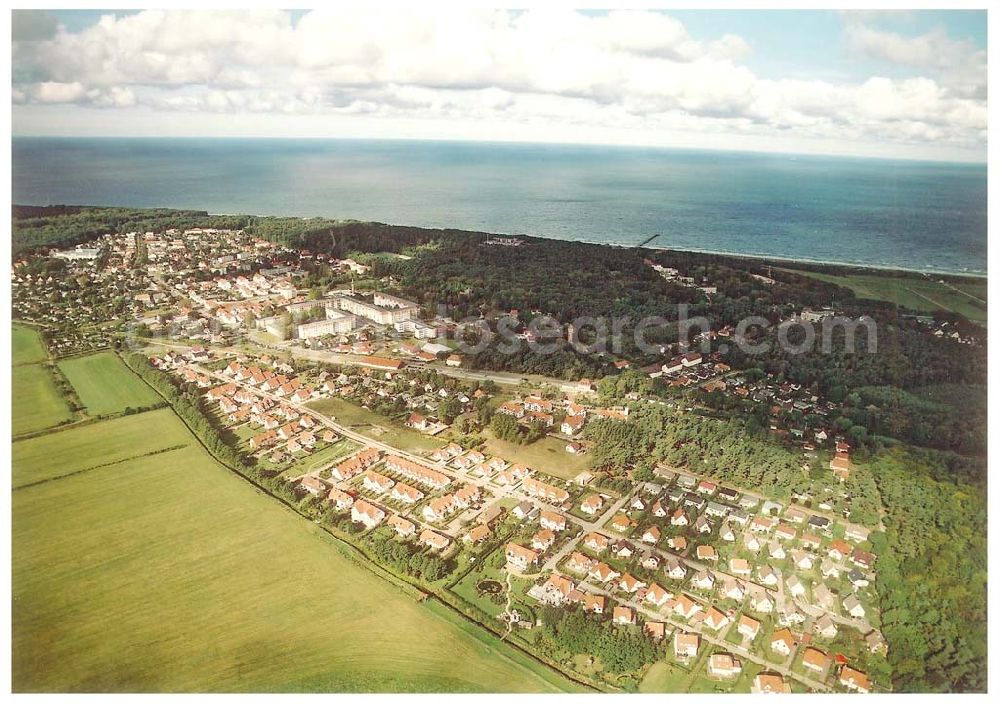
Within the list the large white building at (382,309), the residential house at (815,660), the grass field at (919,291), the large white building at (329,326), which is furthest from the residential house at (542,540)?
the grass field at (919,291)

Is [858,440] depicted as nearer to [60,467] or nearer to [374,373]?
[374,373]

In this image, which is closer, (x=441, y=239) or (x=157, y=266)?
(x=157, y=266)

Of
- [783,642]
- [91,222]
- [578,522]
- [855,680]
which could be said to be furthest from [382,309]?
[855,680]

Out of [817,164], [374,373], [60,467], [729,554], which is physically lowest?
[729,554]

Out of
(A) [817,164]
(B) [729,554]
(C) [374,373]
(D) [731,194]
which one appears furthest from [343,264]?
(D) [731,194]

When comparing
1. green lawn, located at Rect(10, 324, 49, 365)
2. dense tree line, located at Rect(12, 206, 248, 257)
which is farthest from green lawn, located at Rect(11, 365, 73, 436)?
dense tree line, located at Rect(12, 206, 248, 257)

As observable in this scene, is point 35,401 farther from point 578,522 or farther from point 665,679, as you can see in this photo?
point 665,679

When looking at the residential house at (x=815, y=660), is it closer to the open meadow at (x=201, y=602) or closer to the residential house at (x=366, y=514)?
the open meadow at (x=201, y=602)
